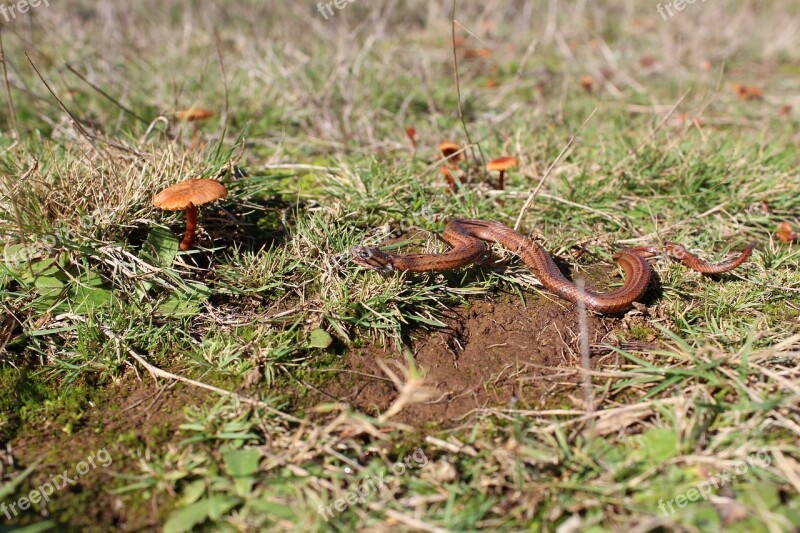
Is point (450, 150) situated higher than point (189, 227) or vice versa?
point (189, 227)

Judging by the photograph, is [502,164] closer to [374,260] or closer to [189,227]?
[374,260]

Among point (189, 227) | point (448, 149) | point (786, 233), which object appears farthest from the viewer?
point (448, 149)

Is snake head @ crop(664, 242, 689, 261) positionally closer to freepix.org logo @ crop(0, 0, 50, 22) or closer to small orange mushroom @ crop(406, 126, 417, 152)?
small orange mushroom @ crop(406, 126, 417, 152)

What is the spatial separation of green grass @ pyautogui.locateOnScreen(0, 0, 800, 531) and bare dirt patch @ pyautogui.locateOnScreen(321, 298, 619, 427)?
74 mm

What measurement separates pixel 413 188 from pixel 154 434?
2.67m

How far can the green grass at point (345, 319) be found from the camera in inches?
102

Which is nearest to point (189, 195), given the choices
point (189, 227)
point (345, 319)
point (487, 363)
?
point (189, 227)

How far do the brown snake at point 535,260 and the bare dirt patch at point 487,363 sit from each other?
0.41 feet

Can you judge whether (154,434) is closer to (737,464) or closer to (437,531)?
(437,531)

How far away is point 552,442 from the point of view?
2.83 metres

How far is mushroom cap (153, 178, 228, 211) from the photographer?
3359 millimetres

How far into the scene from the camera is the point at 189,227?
12.1 feet

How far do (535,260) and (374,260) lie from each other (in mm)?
1078

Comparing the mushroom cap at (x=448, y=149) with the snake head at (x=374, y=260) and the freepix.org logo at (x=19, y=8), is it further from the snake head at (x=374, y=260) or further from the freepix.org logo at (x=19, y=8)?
the freepix.org logo at (x=19, y=8)
